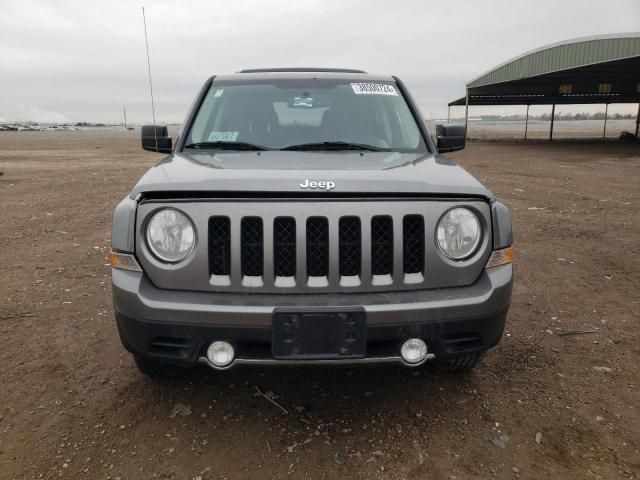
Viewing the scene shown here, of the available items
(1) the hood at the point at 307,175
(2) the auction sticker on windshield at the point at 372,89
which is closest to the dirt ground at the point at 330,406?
(1) the hood at the point at 307,175

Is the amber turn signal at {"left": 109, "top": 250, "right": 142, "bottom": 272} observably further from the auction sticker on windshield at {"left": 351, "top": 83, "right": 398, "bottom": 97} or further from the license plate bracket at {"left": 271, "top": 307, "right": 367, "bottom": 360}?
the auction sticker on windshield at {"left": 351, "top": 83, "right": 398, "bottom": 97}

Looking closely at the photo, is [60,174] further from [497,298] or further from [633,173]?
[633,173]

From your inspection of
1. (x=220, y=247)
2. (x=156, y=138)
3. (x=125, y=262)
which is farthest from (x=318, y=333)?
(x=156, y=138)

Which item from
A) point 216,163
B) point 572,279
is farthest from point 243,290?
point 572,279

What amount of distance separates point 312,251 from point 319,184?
0.30 metres

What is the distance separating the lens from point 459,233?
7.47 feet

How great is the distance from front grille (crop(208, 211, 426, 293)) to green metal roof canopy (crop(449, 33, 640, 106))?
19.0 meters

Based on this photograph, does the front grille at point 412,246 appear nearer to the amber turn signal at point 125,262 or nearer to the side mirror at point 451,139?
the amber turn signal at point 125,262

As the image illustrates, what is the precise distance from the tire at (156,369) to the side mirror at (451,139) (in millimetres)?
2365

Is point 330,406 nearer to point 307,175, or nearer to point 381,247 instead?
point 381,247

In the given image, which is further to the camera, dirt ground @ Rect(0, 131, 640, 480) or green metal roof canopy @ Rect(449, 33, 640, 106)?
green metal roof canopy @ Rect(449, 33, 640, 106)

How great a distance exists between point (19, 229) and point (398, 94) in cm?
567

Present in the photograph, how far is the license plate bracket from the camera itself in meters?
2.05

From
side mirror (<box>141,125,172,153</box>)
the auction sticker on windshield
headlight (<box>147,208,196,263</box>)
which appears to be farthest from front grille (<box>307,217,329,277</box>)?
side mirror (<box>141,125,172,153</box>)
